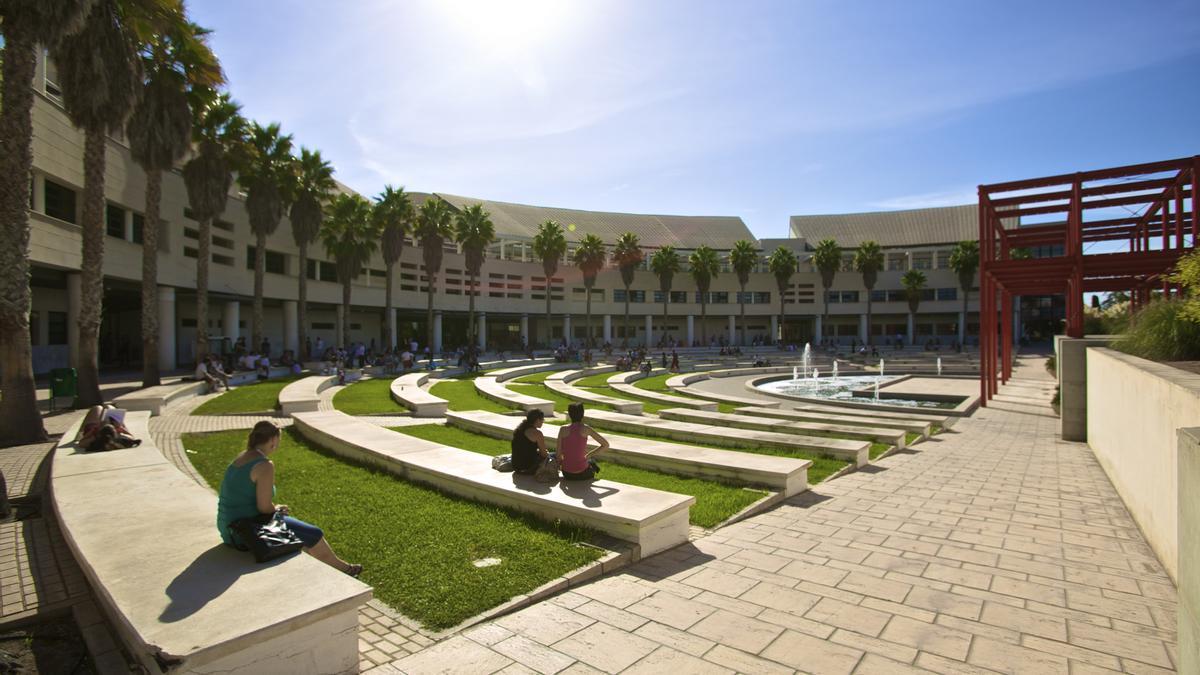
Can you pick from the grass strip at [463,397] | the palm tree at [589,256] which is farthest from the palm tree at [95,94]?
the palm tree at [589,256]

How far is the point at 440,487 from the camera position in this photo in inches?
305

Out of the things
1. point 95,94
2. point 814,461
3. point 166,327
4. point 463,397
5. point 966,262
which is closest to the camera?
point 814,461

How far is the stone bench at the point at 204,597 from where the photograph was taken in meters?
3.25

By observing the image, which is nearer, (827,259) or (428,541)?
(428,541)

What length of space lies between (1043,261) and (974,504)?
40.1 feet

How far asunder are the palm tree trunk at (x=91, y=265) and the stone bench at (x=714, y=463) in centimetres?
1322

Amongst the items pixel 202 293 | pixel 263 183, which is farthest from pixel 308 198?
pixel 202 293

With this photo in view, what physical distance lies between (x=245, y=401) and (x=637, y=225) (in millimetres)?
64148

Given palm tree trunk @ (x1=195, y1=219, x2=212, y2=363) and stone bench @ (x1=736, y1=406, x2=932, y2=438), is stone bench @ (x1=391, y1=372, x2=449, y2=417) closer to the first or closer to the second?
stone bench @ (x1=736, y1=406, x2=932, y2=438)

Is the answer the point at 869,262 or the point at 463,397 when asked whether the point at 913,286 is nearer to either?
the point at 869,262

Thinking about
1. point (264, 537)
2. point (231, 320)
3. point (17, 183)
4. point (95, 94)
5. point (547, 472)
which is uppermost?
point (95, 94)

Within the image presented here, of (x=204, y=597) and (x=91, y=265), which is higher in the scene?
(x=91, y=265)

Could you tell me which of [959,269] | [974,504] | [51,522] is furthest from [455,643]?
[959,269]

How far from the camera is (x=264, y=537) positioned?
4422mm
